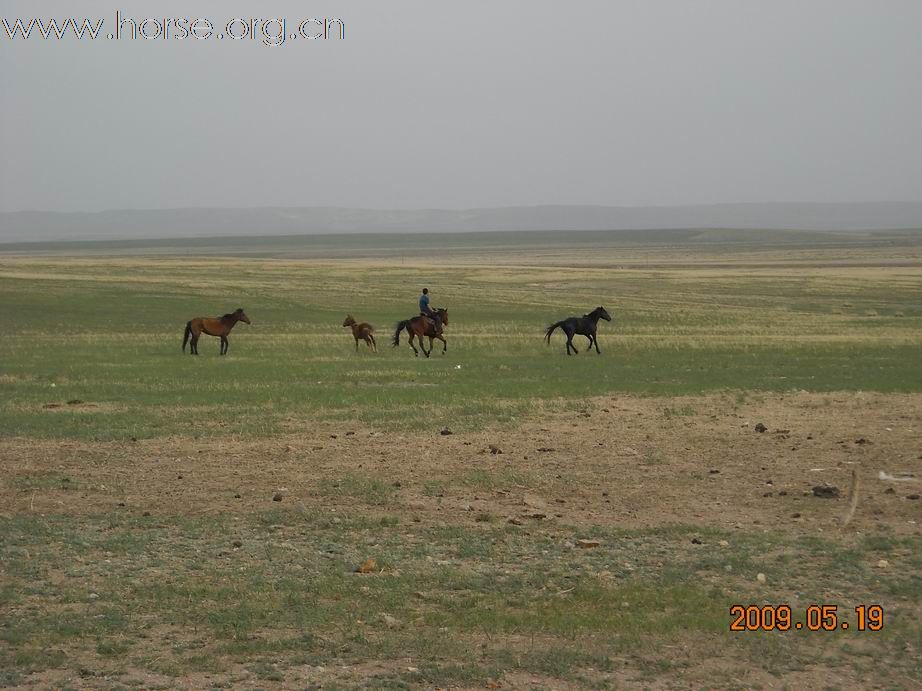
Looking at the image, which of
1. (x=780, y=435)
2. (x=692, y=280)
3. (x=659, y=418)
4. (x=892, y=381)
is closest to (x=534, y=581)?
(x=780, y=435)

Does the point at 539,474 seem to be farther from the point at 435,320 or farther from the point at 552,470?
the point at 435,320

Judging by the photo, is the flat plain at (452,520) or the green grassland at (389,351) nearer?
the flat plain at (452,520)

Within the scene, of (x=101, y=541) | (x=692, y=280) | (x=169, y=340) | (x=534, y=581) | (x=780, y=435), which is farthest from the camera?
(x=692, y=280)

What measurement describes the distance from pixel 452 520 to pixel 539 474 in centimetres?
244

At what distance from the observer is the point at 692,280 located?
73250 mm

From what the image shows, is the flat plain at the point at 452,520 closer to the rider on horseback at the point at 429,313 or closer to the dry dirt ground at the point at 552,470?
the dry dirt ground at the point at 552,470

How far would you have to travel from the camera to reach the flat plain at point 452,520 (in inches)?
313

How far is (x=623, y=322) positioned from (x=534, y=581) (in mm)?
34743

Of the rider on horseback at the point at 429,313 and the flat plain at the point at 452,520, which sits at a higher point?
the rider on horseback at the point at 429,313

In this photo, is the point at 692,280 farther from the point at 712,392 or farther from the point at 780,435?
the point at 780,435
